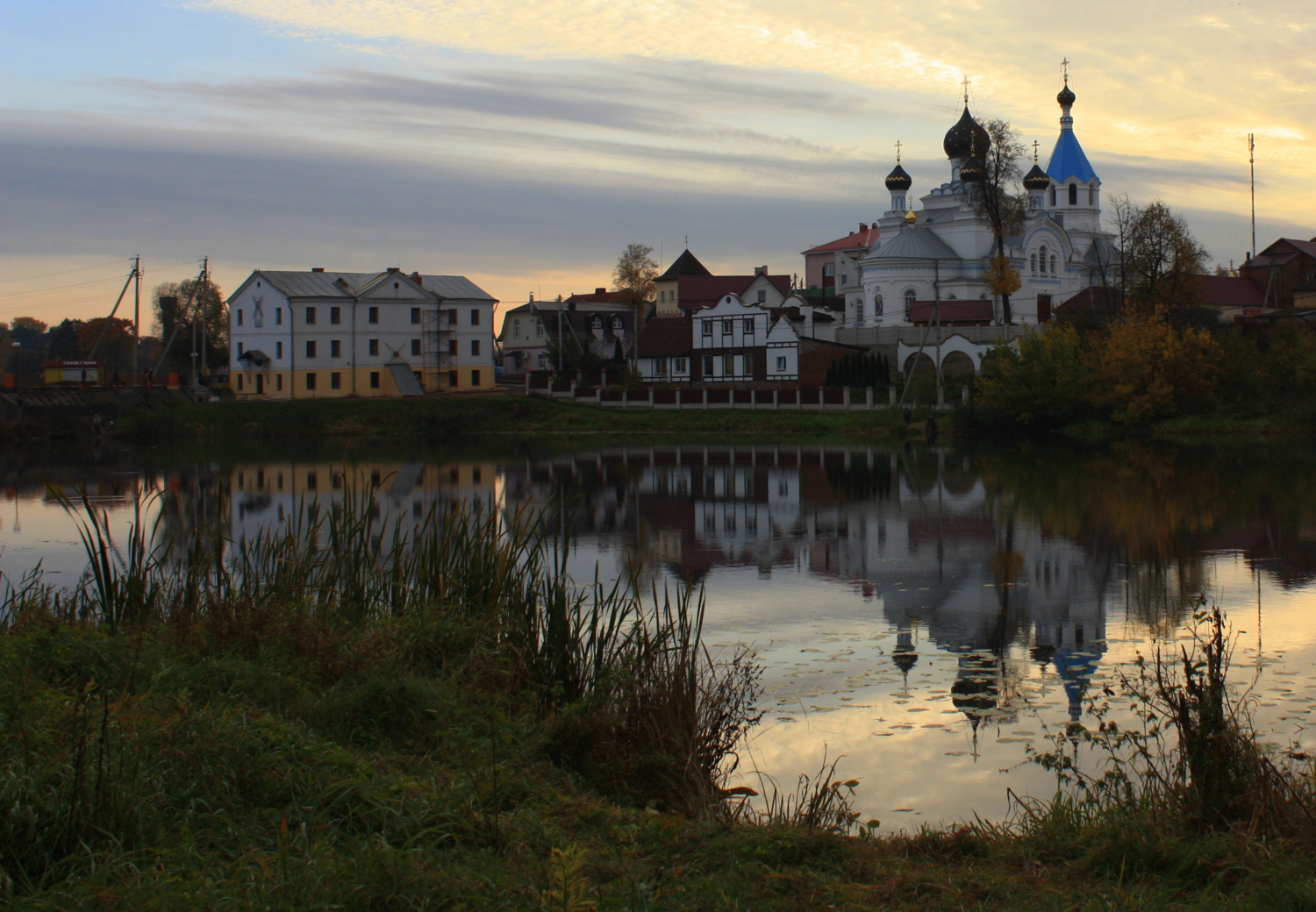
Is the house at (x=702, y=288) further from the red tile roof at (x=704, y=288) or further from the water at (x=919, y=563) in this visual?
the water at (x=919, y=563)

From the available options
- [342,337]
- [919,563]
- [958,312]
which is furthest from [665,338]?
[919,563]

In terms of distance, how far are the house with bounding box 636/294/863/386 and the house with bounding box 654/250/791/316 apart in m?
9.69

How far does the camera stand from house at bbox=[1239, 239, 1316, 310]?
7081 cm

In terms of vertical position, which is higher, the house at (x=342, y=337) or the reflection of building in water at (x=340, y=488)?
the house at (x=342, y=337)

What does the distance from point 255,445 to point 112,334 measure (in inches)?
2610

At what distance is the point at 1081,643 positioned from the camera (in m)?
11.1

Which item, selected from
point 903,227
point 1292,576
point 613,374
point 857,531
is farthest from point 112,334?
point 1292,576

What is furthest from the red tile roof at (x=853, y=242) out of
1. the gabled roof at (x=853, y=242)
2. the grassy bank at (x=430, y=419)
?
the grassy bank at (x=430, y=419)

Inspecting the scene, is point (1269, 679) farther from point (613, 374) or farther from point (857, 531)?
point (613, 374)

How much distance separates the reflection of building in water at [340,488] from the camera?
22.1 metres

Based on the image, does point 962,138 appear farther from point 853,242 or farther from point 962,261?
point 853,242

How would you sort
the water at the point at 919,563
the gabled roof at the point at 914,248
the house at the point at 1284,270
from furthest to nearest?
the house at the point at 1284,270 → the gabled roof at the point at 914,248 → the water at the point at 919,563

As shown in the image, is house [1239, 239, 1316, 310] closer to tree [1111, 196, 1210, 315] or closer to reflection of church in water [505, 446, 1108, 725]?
tree [1111, 196, 1210, 315]

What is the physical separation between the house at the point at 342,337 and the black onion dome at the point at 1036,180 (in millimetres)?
34255
